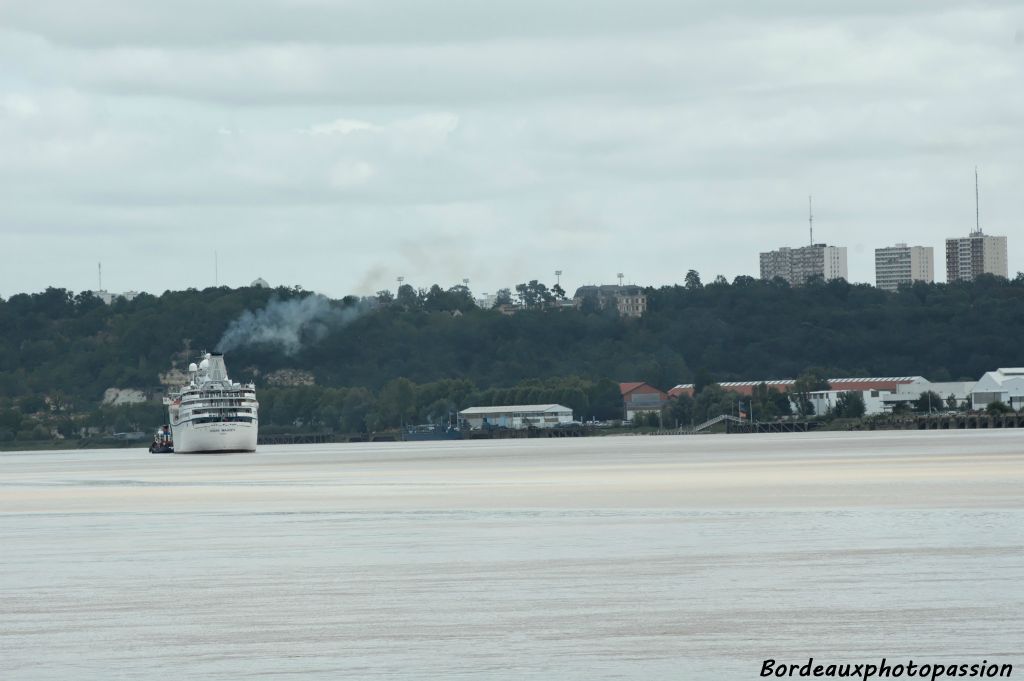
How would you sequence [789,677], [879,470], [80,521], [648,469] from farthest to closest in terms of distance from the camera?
[648,469] < [879,470] < [80,521] < [789,677]

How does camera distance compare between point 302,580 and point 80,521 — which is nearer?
point 302,580

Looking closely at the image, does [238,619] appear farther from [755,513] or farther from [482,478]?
[482,478]

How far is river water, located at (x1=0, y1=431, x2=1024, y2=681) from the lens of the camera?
25531mm

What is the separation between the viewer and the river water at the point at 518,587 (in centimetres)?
2553

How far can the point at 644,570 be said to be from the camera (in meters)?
36.3

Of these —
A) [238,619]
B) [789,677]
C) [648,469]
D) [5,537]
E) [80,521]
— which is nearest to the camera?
[789,677]

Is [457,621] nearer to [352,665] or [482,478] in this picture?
[352,665]

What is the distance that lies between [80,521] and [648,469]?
51.4 metres

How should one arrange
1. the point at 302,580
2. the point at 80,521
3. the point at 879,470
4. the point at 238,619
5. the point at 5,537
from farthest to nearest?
the point at 879,470 → the point at 80,521 → the point at 5,537 → the point at 302,580 → the point at 238,619

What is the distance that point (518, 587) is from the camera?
3369 centimetres

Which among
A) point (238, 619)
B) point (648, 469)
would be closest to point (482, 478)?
point (648, 469)

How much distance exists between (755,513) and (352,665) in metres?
30.6

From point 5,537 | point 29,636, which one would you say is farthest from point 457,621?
point 5,537

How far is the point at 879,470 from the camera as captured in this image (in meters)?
91.9
